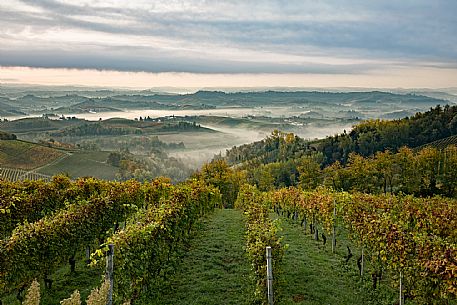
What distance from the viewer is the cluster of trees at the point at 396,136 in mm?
124875

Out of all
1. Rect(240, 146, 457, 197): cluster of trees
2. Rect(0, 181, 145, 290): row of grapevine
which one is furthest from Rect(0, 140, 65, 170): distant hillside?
Rect(0, 181, 145, 290): row of grapevine

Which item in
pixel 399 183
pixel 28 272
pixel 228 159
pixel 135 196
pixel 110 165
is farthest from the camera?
pixel 228 159

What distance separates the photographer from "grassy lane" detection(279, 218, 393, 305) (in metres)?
13.8

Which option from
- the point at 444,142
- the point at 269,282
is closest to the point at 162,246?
the point at 269,282

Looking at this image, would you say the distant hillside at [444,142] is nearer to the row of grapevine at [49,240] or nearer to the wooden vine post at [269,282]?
the row of grapevine at [49,240]

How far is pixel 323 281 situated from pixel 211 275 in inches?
180

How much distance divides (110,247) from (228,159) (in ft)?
582

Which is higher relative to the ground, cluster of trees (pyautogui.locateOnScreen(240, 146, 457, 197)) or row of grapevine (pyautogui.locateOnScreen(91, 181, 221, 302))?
row of grapevine (pyautogui.locateOnScreen(91, 181, 221, 302))

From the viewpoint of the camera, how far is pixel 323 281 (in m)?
15.6

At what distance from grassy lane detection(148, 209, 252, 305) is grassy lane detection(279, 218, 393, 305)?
1822 mm

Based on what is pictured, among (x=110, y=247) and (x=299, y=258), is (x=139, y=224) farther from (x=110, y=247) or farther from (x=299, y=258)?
(x=299, y=258)

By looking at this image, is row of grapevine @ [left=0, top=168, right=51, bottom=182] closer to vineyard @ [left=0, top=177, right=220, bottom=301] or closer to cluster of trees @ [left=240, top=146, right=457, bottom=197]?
cluster of trees @ [left=240, top=146, right=457, bottom=197]

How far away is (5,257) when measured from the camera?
11359 mm

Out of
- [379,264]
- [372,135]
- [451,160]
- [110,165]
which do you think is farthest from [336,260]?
[110,165]
